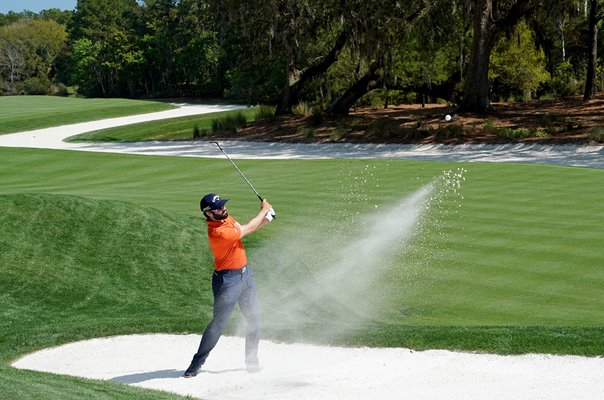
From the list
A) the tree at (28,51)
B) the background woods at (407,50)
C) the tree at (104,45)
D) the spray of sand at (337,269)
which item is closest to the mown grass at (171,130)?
the background woods at (407,50)

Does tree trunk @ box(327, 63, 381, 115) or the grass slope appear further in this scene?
tree trunk @ box(327, 63, 381, 115)

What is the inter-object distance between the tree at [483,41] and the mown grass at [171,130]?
42.1 ft

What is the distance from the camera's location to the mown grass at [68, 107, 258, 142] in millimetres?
46000

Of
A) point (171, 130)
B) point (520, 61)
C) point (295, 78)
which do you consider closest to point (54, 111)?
point (171, 130)

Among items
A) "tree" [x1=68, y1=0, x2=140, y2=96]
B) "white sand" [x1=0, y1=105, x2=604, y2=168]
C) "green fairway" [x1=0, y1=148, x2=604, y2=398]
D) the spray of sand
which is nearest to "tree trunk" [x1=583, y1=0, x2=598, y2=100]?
"white sand" [x1=0, y1=105, x2=604, y2=168]

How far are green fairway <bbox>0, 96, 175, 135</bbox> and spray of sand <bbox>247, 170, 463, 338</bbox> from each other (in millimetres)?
42121

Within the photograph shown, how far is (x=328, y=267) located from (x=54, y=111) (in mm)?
52584

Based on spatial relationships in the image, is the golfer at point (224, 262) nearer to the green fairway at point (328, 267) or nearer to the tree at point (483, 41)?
the green fairway at point (328, 267)

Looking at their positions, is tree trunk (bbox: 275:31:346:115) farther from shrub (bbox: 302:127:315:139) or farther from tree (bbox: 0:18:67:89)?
tree (bbox: 0:18:67:89)

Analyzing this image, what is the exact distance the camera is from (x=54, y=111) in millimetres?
63031

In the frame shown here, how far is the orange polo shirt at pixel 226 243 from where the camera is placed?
876cm

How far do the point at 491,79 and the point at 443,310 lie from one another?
37.7 metres

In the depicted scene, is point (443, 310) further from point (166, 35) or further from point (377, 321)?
point (166, 35)

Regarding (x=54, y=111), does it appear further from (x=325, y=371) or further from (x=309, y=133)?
(x=325, y=371)
